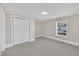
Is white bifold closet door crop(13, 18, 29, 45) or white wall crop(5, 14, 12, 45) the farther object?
white bifold closet door crop(13, 18, 29, 45)

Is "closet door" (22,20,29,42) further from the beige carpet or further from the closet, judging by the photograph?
the beige carpet

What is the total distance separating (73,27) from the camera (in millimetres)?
4789

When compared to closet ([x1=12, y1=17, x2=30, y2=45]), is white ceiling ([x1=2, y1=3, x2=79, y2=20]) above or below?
above

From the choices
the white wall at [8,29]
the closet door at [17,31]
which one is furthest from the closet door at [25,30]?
the white wall at [8,29]

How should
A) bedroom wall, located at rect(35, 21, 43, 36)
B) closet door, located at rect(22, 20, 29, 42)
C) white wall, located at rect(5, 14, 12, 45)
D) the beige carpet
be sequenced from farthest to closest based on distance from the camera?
bedroom wall, located at rect(35, 21, 43, 36)
closet door, located at rect(22, 20, 29, 42)
white wall, located at rect(5, 14, 12, 45)
the beige carpet

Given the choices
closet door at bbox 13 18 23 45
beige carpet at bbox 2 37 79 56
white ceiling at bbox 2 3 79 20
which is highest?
white ceiling at bbox 2 3 79 20

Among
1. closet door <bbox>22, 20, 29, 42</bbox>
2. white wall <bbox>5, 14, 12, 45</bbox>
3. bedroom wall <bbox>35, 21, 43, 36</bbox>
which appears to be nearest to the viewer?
white wall <bbox>5, 14, 12, 45</bbox>

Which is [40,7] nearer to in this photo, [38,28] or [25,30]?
[25,30]

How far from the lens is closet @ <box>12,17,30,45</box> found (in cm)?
477

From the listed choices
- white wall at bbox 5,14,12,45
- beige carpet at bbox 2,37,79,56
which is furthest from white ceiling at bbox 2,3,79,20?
beige carpet at bbox 2,37,79,56

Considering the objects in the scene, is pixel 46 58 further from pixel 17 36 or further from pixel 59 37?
pixel 59 37

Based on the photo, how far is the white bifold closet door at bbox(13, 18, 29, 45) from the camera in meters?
4.82

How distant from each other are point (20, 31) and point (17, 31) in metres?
0.26

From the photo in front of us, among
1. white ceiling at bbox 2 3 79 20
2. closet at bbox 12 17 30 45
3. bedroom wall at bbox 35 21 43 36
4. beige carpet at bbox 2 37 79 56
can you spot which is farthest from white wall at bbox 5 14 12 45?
bedroom wall at bbox 35 21 43 36
